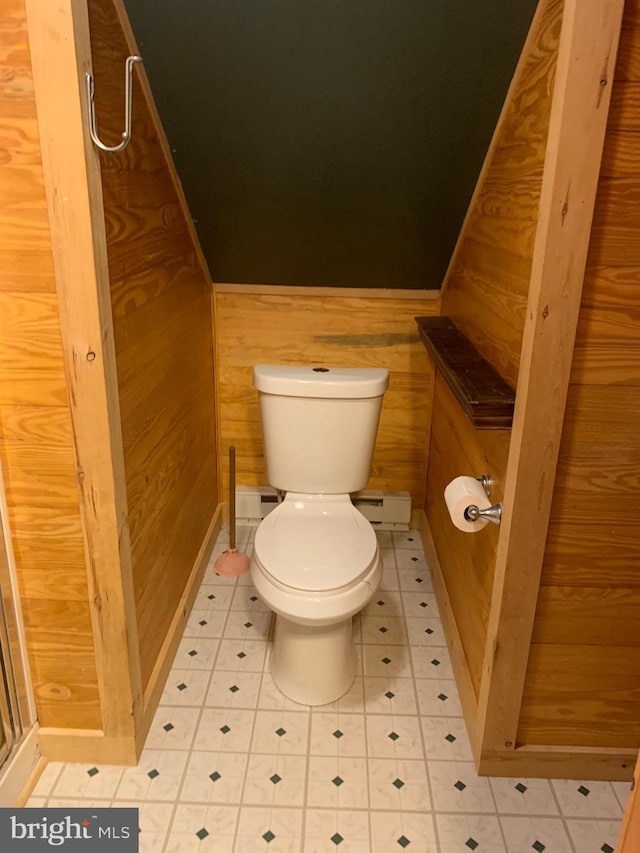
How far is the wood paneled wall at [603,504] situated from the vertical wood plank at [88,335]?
3.28ft

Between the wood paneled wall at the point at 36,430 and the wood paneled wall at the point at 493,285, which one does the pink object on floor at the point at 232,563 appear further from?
the wood paneled wall at the point at 36,430

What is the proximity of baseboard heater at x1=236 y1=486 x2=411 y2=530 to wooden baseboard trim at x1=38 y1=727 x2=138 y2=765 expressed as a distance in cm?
123

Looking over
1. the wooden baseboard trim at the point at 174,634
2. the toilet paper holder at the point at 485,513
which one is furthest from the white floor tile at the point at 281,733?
the toilet paper holder at the point at 485,513

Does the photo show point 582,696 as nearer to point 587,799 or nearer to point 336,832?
point 587,799

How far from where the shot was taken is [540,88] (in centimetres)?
145

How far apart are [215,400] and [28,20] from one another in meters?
1.65

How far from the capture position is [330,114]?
5.65 feet

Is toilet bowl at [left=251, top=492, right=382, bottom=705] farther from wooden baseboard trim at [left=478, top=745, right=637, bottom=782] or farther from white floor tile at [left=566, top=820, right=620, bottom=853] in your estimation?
white floor tile at [left=566, top=820, right=620, bottom=853]

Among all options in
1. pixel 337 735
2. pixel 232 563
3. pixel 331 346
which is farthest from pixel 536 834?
pixel 331 346

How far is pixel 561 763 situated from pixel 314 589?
79 centimetres

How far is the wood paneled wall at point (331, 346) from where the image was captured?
2.55 metres

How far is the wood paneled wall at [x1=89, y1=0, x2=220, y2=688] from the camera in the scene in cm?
147

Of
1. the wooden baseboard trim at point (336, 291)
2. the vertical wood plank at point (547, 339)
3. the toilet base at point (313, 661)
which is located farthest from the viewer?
the wooden baseboard trim at point (336, 291)

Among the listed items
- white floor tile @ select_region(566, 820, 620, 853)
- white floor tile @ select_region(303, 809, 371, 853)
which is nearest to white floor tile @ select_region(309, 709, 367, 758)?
white floor tile @ select_region(303, 809, 371, 853)
